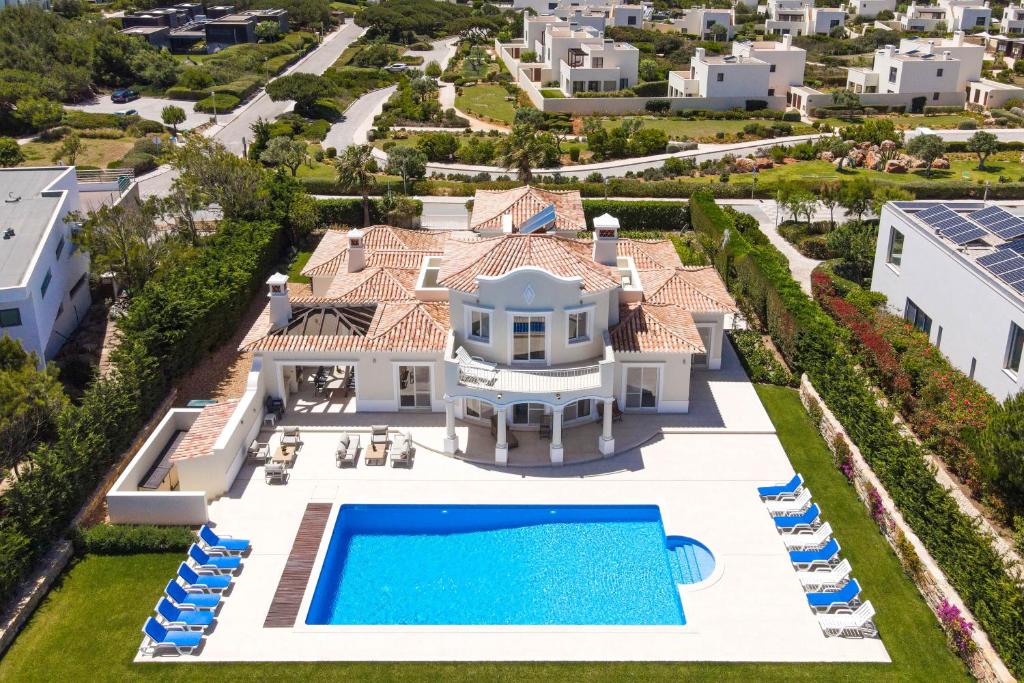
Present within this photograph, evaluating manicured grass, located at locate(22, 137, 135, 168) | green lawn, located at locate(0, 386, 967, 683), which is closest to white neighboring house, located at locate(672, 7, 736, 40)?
manicured grass, located at locate(22, 137, 135, 168)

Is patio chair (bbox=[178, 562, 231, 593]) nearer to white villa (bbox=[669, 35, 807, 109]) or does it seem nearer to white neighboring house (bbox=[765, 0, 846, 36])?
white villa (bbox=[669, 35, 807, 109])

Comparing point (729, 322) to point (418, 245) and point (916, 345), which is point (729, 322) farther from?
point (418, 245)

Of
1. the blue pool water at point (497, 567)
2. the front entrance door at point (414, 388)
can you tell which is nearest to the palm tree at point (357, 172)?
the front entrance door at point (414, 388)

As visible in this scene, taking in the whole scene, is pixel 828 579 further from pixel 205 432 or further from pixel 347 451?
pixel 205 432

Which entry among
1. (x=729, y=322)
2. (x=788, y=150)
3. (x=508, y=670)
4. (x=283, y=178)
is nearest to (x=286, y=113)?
(x=283, y=178)

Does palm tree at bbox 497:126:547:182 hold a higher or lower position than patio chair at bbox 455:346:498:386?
higher

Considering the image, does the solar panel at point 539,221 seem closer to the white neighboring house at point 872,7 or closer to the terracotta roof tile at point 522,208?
the terracotta roof tile at point 522,208

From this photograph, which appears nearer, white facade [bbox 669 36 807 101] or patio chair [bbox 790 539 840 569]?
patio chair [bbox 790 539 840 569]
